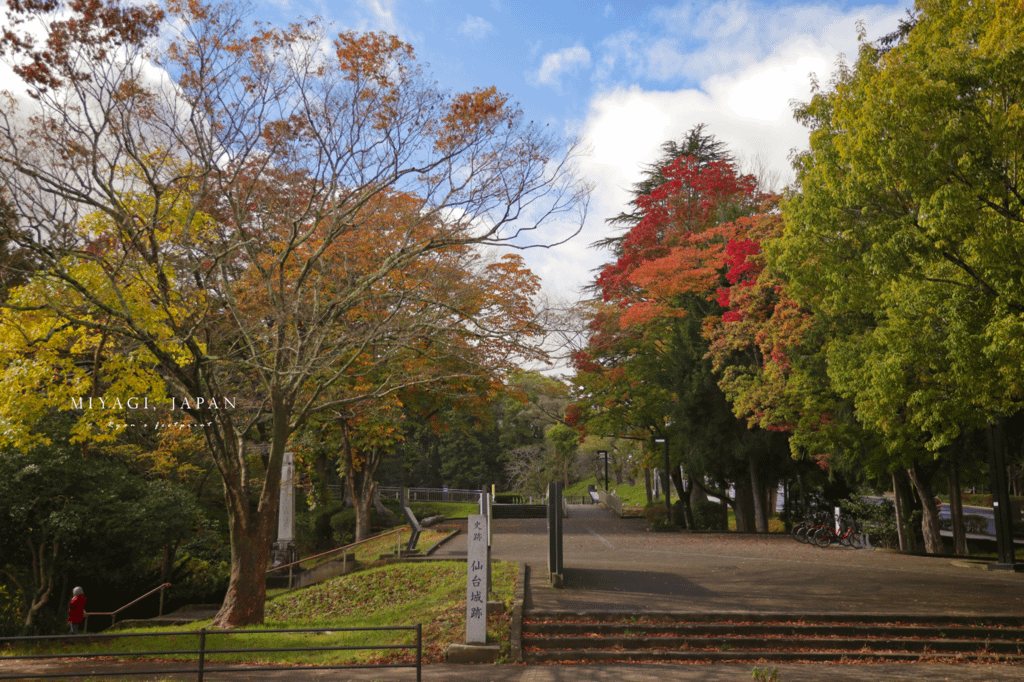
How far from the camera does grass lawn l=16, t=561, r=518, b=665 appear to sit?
10312 mm

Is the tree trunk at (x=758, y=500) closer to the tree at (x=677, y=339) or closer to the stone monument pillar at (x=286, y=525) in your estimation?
the tree at (x=677, y=339)

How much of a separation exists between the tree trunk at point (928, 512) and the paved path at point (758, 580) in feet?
6.01

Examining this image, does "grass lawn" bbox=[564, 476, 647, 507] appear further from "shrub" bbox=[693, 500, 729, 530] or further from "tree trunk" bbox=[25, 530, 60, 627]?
"tree trunk" bbox=[25, 530, 60, 627]

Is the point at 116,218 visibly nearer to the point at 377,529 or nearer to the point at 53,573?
the point at 53,573

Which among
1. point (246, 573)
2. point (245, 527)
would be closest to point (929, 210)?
point (245, 527)

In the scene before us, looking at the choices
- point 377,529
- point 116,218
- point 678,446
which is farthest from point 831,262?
point 377,529

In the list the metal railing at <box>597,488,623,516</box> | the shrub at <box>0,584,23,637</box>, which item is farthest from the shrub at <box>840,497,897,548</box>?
the shrub at <box>0,584,23,637</box>

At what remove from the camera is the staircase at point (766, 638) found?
32.6ft

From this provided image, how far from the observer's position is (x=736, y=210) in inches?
1005

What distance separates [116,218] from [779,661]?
12.3 meters

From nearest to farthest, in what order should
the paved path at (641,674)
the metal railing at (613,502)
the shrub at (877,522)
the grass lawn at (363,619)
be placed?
the paved path at (641,674) < the grass lawn at (363,619) < the shrub at (877,522) < the metal railing at (613,502)

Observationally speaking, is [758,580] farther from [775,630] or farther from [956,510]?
[956,510]

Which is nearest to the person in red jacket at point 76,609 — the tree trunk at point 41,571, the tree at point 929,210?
the tree trunk at point 41,571

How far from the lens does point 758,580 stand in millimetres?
13625
